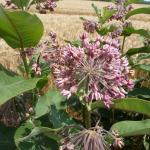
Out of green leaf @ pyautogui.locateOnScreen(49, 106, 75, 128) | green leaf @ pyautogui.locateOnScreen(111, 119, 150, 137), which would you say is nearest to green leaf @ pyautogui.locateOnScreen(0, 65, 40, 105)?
green leaf @ pyautogui.locateOnScreen(49, 106, 75, 128)

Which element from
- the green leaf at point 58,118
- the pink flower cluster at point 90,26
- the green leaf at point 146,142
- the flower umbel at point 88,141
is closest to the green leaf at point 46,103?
the green leaf at point 58,118

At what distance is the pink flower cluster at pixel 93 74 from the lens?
7.31 ft

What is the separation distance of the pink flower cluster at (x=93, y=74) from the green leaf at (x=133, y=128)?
0.28 m

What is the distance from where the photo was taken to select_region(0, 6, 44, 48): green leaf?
8.11 feet

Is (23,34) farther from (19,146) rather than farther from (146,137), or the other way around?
(146,137)

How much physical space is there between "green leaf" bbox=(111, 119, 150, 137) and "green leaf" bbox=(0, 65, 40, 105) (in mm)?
396

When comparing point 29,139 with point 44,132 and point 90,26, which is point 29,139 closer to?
point 44,132

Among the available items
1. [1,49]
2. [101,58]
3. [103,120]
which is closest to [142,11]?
[103,120]

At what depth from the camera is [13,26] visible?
2.60 metres

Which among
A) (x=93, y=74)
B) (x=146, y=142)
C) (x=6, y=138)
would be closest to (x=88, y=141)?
(x=93, y=74)

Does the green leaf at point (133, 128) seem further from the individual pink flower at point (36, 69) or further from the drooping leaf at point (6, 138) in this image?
the drooping leaf at point (6, 138)

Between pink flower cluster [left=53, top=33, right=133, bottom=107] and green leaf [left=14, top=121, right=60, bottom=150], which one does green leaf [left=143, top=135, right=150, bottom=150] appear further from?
pink flower cluster [left=53, top=33, right=133, bottom=107]

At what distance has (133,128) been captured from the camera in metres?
2.55

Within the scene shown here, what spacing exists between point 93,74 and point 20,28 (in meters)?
0.54
